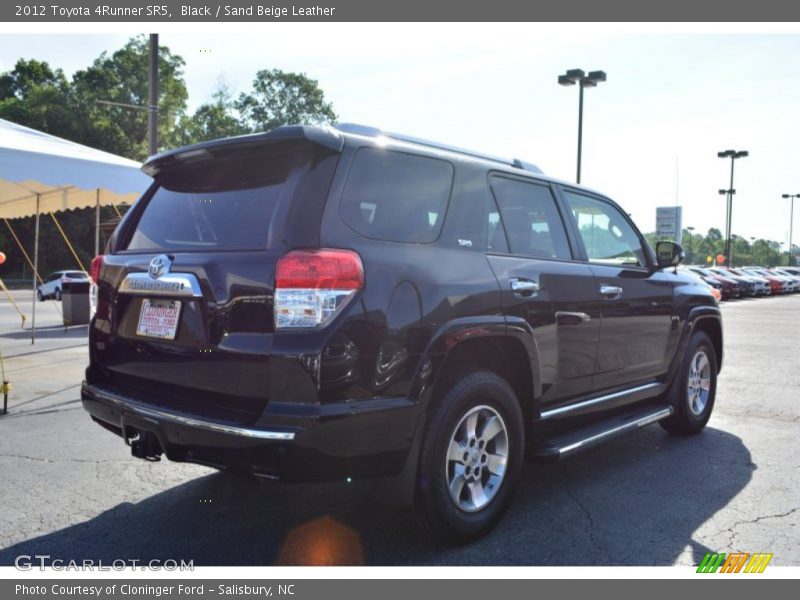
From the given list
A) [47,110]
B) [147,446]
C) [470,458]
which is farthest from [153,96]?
[47,110]

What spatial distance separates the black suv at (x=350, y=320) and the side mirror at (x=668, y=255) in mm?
1363

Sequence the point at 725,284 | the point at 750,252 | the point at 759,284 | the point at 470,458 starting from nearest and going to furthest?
the point at 470,458
the point at 725,284
the point at 759,284
the point at 750,252

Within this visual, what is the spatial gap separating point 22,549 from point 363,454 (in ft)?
5.84

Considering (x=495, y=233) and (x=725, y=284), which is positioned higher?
(x=495, y=233)

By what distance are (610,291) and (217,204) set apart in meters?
2.55

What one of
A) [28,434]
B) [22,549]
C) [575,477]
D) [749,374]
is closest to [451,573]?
[575,477]

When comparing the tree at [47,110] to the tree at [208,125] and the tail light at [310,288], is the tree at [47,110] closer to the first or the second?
the tree at [208,125]

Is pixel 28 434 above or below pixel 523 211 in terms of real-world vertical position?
below

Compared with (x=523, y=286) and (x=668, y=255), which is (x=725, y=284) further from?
(x=523, y=286)

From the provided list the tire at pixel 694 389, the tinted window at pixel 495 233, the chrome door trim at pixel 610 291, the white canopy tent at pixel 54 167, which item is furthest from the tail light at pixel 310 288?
the white canopy tent at pixel 54 167

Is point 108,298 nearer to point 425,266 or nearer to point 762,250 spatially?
point 425,266

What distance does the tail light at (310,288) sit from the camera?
265 centimetres

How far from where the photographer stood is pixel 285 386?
263 cm

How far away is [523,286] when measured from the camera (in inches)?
139
